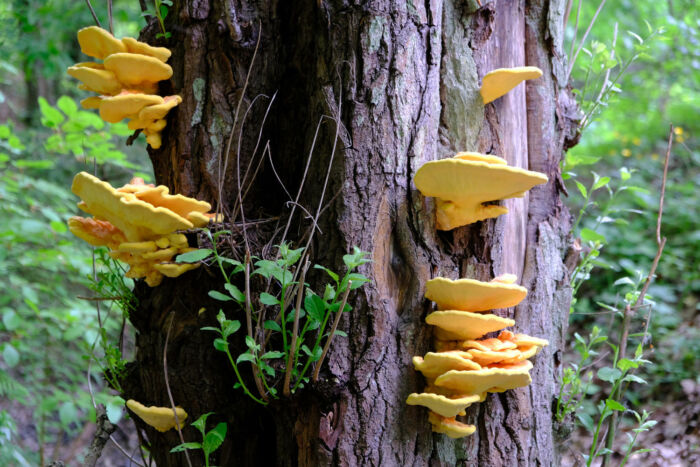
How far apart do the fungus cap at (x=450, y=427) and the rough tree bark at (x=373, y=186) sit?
8cm

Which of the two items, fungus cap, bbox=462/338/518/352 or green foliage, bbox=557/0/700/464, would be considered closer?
fungus cap, bbox=462/338/518/352

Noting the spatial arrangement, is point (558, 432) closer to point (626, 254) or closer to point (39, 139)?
point (626, 254)

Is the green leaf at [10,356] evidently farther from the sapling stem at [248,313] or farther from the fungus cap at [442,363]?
the fungus cap at [442,363]

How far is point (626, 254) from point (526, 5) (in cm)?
598

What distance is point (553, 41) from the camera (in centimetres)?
267

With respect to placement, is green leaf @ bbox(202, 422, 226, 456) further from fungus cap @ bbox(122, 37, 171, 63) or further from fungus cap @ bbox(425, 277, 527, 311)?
fungus cap @ bbox(122, 37, 171, 63)

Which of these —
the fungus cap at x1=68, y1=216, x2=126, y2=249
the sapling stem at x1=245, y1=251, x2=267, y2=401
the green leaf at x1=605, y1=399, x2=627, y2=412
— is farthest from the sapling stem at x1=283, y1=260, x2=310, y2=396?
the green leaf at x1=605, y1=399, x2=627, y2=412

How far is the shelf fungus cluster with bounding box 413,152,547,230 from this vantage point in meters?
1.82

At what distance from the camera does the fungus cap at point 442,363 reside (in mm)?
1825

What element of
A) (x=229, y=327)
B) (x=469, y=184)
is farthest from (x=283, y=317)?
(x=469, y=184)

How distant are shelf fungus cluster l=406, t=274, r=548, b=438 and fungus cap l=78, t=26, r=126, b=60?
181 centimetres

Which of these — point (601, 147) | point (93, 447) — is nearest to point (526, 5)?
point (93, 447)

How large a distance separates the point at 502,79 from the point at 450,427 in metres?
1.52

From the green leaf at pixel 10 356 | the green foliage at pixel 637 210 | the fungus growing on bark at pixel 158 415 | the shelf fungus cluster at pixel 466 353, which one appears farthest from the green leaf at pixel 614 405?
the green leaf at pixel 10 356
